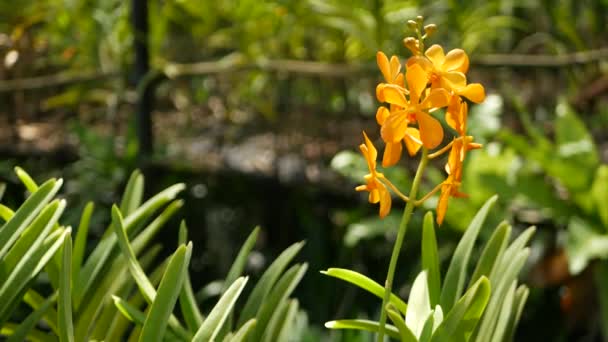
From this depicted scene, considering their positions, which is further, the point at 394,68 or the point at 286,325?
the point at 286,325

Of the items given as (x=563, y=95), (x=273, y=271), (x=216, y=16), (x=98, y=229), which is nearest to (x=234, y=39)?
(x=216, y=16)

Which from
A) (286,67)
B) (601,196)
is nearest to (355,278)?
(601,196)

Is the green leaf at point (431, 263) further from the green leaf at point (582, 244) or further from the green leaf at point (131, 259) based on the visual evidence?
the green leaf at point (582, 244)

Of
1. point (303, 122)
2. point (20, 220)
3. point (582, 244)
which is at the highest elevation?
point (20, 220)

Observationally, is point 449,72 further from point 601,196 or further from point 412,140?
point 601,196

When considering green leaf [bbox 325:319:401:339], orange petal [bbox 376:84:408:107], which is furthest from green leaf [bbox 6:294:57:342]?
orange petal [bbox 376:84:408:107]

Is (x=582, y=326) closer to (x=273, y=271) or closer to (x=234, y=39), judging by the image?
(x=234, y=39)

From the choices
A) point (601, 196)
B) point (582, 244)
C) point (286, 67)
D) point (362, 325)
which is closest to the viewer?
point (362, 325)
